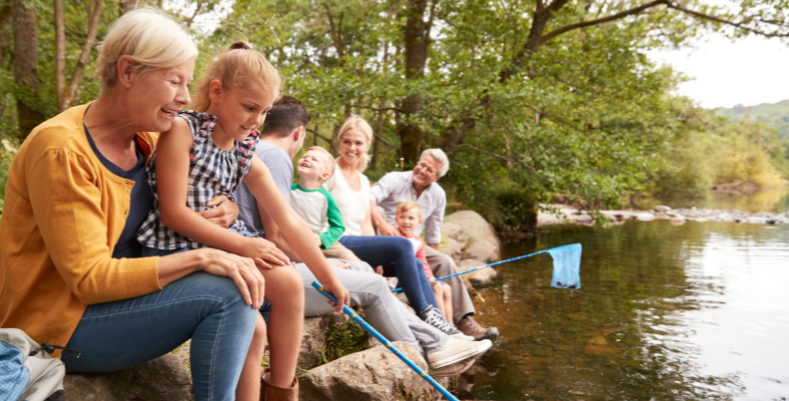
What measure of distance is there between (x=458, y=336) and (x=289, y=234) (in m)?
1.54

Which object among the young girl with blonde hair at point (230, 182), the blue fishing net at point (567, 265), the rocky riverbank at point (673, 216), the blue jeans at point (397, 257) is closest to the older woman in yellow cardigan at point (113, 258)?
the young girl with blonde hair at point (230, 182)

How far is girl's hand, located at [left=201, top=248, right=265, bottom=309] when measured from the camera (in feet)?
4.96

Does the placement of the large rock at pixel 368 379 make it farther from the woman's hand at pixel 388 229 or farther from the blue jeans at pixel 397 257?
the woman's hand at pixel 388 229

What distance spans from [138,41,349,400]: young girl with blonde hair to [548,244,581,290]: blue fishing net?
109 inches

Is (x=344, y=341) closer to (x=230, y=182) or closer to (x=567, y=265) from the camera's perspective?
(x=230, y=182)

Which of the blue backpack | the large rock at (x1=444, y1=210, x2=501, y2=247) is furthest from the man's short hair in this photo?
the large rock at (x1=444, y1=210, x2=501, y2=247)

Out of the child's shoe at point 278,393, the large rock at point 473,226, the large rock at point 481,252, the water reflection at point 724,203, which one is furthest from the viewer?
the water reflection at point 724,203

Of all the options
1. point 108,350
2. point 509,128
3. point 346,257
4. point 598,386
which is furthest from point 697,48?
point 108,350

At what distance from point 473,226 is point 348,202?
19.9ft

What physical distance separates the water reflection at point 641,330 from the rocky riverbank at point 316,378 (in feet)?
2.70

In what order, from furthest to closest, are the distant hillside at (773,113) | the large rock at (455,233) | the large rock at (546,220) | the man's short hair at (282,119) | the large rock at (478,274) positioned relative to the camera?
the distant hillside at (773,113), the large rock at (546,220), the large rock at (455,233), the large rock at (478,274), the man's short hair at (282,119)

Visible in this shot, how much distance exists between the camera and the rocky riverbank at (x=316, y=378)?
1.64 meters

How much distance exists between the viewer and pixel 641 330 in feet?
15.3

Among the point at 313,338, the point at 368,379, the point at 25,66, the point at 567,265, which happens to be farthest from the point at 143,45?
the point at 25,66
